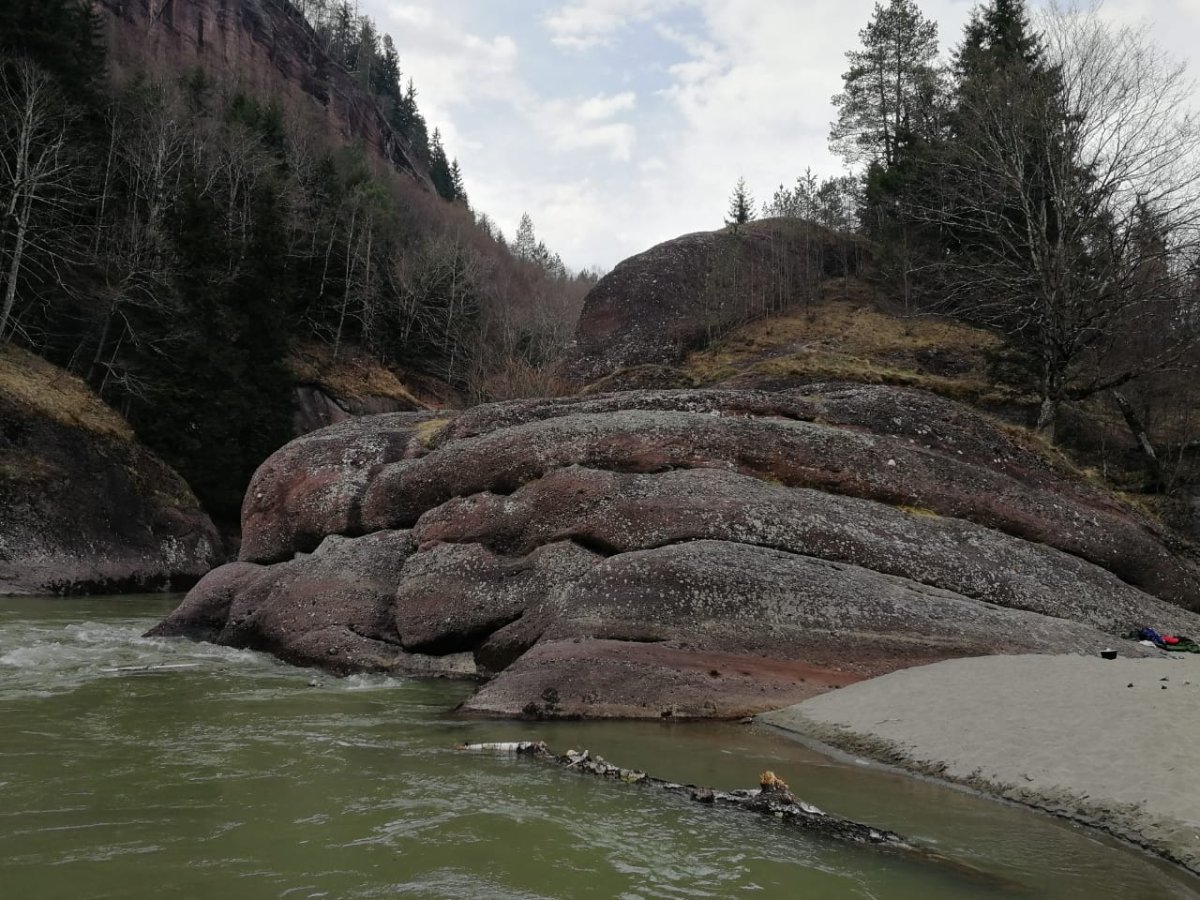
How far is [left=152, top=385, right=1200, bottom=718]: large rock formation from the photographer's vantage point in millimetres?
10211

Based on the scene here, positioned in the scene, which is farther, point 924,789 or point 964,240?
point 964,240

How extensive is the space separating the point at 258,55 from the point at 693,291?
6410 centimetres

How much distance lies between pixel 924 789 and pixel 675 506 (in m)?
6.61

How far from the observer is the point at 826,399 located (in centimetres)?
1725

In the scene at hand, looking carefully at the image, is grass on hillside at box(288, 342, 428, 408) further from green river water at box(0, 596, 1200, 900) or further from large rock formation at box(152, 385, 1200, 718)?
green river water at box(0, 596, 1200, 900)

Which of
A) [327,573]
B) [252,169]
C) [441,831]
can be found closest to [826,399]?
[327,573]

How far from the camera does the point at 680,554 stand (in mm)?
11281

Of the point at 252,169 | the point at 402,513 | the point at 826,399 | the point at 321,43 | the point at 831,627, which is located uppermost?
the point at 321,43

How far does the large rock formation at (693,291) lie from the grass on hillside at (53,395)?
58.2ft

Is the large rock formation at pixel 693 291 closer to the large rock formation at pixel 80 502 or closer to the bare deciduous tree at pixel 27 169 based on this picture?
the large rock formation at pixel 80 502

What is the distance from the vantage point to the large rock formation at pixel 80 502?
2214 centimetres

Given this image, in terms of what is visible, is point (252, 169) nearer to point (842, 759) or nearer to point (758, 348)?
point (758, 348)

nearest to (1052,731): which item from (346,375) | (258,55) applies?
(346,375)

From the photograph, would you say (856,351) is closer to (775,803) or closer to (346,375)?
(775,803)
